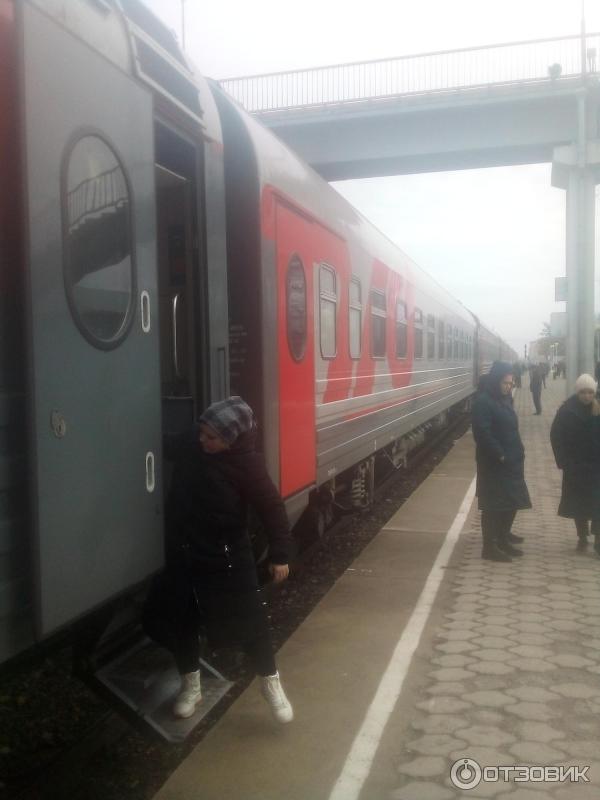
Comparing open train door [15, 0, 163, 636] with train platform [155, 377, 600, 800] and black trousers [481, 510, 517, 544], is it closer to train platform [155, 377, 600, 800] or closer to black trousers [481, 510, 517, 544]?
train platform [155, 377, 600, 800]

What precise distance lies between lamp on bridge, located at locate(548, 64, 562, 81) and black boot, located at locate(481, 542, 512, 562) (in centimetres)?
1555

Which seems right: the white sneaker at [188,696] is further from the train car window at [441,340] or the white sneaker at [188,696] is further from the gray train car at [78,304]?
the train car window at [441,340]

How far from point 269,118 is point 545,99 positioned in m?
6.53

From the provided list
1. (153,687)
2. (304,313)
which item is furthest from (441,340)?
(153,687)

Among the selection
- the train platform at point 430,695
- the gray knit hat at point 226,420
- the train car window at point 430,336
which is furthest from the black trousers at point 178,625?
the train car window at point 430,336

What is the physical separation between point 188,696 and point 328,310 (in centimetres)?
363

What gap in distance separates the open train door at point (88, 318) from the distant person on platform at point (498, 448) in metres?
4.11

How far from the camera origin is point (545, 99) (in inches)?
788

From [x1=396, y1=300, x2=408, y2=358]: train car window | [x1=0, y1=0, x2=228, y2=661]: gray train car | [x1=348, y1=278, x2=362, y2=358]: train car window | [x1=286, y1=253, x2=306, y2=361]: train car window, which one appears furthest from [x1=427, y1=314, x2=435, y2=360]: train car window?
[x1=0, y1=0, x2=228, y2=661]: gray train car

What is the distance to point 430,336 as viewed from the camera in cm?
1418

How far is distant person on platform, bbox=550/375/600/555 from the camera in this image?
293 inches

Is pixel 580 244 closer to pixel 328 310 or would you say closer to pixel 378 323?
pixel 378 323

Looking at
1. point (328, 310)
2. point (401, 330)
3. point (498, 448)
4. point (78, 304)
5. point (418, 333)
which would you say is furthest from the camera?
point (418, 333)

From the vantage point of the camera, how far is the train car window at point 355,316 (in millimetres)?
7600
